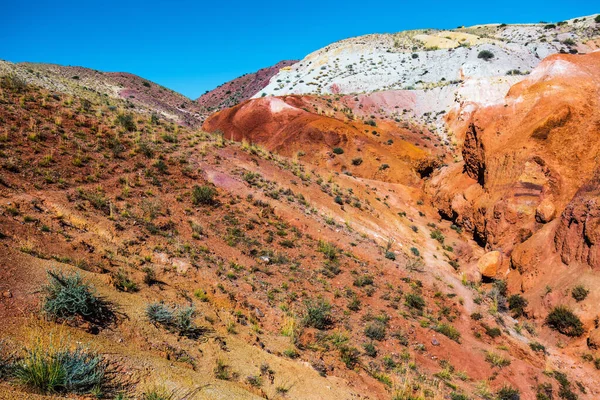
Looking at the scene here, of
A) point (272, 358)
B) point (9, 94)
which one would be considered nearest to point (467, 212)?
point (272, 358)

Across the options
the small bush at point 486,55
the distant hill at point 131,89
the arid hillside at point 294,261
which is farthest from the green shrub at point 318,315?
the small bush at point 486,55

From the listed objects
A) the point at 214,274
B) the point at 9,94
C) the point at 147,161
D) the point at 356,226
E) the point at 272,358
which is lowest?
the point at 272,358

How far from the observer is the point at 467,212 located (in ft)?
73.9

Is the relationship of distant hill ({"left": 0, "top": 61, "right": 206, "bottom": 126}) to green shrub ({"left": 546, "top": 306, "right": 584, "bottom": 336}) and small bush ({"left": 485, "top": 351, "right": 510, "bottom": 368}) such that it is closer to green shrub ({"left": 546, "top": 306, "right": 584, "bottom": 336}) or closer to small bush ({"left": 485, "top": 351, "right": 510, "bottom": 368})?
small bush ({"left": 485, "top": 351, "right": 510, "bottom": 368})

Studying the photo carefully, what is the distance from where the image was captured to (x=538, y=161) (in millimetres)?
19125

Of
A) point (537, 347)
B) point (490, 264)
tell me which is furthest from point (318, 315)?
point (490, 264)

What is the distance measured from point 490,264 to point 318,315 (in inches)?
505

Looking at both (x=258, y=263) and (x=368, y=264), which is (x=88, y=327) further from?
(x=368, y=264)

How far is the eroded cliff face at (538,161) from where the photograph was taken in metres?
17.6

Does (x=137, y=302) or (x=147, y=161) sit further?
(x=147, y=161)

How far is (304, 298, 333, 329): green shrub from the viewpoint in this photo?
9648mm

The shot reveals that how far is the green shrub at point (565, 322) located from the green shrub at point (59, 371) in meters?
Result: 16.0

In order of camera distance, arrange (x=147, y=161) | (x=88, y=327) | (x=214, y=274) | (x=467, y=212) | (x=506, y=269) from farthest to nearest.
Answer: (x=467, y=212), (x=506, y=269), (x=147, y=161), (x=214, y=274), (x=88, y=327)

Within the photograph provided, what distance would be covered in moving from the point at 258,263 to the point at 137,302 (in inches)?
228
